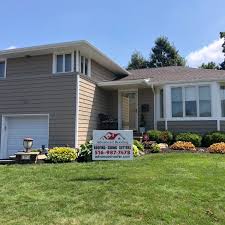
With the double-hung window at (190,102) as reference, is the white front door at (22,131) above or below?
below

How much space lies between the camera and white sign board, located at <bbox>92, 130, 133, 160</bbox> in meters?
7.93

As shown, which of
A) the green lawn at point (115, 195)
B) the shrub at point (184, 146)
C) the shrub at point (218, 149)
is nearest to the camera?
the green lawn at point (115, 195)

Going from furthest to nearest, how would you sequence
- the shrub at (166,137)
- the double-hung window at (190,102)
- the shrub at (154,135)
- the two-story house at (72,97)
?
the double-hung window at (190,102) < the shrub at (154,135) < the shrub at (166,137) < the two-story house at (72,97)

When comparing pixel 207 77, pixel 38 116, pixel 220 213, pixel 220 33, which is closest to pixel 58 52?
pixel 38 116

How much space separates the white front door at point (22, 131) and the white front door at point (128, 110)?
4.71 m

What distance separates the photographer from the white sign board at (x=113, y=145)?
312 inches

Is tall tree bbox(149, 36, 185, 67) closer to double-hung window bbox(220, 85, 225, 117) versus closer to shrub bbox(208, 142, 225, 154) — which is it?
double-hung window bbox(220, 85, 225, 117)

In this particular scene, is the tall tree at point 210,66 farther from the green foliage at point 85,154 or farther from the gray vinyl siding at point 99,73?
the green foliage at point 85,154

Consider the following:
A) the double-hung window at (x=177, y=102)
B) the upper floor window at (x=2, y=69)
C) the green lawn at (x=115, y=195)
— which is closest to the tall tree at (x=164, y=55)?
the double-hung window at (x=177, y=102)

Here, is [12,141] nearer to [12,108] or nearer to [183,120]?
[12,108]

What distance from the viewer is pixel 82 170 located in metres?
8.78

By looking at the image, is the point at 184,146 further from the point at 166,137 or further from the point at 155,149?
the point at 166,137

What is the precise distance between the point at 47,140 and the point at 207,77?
25.8 ft

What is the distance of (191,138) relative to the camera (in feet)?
46.4
